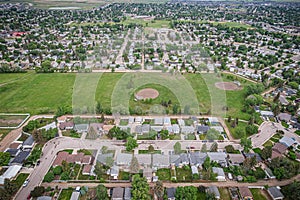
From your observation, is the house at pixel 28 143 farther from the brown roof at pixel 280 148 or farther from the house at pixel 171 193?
the brown roof at pixel 280 148

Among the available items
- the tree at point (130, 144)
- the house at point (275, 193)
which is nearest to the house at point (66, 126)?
the tree at point (130, 144)

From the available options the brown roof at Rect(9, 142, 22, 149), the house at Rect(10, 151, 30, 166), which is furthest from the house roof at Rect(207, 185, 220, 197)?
the brown roof at Rect(9, 142, 22, 149)

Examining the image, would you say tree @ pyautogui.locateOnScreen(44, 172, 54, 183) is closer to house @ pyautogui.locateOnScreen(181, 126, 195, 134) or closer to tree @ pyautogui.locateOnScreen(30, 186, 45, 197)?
tree @ pyautogui.locateOnScreen(30, 186, 45, 197)

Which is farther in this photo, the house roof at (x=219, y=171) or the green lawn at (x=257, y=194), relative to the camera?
the house roof at (x=219, y=171)

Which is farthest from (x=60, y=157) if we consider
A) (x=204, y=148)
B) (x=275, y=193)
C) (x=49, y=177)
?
(x=275, y=193)

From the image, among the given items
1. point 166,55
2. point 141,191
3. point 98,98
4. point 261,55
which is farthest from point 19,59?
point 261,55

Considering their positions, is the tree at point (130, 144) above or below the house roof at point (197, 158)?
above
